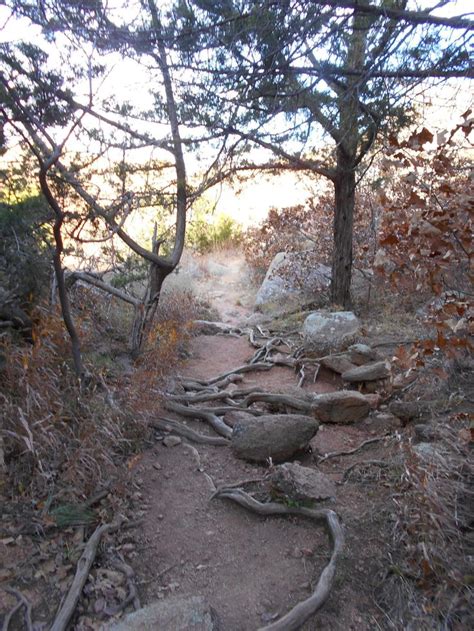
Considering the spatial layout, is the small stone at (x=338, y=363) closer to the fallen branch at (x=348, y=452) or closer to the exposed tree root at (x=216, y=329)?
the fallen branch at (x=348, y=452)

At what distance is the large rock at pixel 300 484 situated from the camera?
11.4ft

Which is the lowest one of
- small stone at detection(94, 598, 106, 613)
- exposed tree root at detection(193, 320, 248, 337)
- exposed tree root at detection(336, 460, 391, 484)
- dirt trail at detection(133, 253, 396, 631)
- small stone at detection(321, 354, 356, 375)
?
small stone at detection(94, 598, 106, 613)

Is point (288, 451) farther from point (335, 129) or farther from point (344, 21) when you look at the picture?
point (344, 21)

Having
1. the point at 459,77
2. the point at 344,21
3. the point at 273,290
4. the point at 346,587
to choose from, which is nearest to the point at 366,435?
the point at 346,587

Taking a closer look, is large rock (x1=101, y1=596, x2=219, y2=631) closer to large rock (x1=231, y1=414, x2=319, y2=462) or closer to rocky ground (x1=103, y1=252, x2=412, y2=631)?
rocky ground (x1=103, y1=252, x2=412, y2=631)

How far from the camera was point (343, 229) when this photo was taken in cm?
844

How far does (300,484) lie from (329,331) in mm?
3937

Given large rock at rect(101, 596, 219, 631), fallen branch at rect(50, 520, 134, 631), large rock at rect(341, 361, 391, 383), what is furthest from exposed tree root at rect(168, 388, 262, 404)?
large rock at rect(101, 596, 219, 631)

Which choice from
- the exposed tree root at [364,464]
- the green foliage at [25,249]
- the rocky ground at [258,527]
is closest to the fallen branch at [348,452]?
the rocky ground at [258,527]

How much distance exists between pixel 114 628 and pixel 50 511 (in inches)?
40.3

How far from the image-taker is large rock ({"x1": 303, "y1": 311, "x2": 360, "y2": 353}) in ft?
22.9

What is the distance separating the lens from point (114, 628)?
8.21 feet

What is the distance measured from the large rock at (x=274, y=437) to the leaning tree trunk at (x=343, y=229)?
15.5 feet

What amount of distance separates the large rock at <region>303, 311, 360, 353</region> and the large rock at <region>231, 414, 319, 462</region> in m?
2.75
